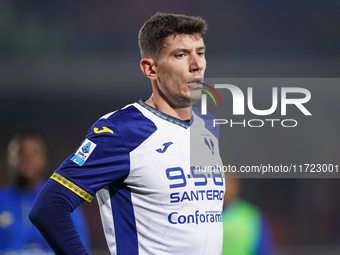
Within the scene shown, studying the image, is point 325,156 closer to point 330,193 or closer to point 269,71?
point 330,193

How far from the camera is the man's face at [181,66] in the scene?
158 cm

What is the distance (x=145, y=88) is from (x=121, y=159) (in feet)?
9.54

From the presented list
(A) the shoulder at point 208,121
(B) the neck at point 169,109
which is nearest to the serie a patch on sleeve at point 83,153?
(B) the neck at point 169,109

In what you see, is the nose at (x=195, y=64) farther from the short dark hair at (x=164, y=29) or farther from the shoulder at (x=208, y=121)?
the shoulder at (x=208, y=121)

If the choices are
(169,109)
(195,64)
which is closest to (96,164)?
(169,109)

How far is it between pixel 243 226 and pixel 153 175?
2.87 m

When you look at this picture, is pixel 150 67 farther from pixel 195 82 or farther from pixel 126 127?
pixel 126 127

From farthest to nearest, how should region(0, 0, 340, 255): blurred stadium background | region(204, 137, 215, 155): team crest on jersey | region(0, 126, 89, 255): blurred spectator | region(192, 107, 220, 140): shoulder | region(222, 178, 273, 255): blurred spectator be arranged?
region(0, 0, 340, 255): blurred stadium background, region(222, 178, 273, 255): blurred spectator, region(0, 126, 89, 255): blurred spectator, region(192, 107, 220, 140): shoulder, region(204, 137, 215, 155): team crest on jersey

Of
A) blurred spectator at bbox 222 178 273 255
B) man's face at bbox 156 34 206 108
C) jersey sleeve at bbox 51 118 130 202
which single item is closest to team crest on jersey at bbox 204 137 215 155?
man's face at bbox 156 34 206 108

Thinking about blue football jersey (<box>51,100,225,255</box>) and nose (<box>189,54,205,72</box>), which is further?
nose (<box>189,54,205,72</box>)

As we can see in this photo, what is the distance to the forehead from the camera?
5.22 ft

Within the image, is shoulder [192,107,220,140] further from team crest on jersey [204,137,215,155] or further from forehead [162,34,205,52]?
forehead [162,34,205,52]

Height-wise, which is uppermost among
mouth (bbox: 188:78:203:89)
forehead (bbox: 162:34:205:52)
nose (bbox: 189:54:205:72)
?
forehead (bbox: 162:34:205:52)

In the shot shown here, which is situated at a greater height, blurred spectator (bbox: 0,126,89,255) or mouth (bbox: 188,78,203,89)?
mouth (bbox: 188,78,203,89)
